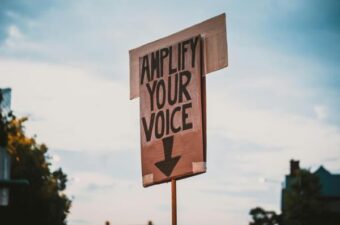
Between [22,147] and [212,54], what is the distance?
3821cm

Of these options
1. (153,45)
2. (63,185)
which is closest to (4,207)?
(63,185)

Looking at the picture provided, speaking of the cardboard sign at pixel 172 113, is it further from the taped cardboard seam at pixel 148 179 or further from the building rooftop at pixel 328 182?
the building rooftop at pixel 328 182

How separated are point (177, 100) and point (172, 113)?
0.12 metres

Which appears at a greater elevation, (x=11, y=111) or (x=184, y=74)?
(x=11, y=111)

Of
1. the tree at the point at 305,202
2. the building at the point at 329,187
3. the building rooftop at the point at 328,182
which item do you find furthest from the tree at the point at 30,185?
the building rooftop at the point at 328,182

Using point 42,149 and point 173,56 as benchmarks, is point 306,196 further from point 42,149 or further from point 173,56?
point 173,56

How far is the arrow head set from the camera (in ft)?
14.6

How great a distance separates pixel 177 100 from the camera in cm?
457

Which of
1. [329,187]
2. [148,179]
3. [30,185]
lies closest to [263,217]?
[329,187]

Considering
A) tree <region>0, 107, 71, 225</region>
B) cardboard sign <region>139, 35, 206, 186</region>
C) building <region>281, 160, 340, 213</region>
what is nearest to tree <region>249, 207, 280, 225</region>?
building <region>281, 160, 340, 213</region>

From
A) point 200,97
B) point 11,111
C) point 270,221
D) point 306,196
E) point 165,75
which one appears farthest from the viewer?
point 270,221

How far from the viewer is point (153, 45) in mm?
4891

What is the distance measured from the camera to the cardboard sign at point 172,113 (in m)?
4.39

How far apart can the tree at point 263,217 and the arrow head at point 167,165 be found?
59887 millimetres
